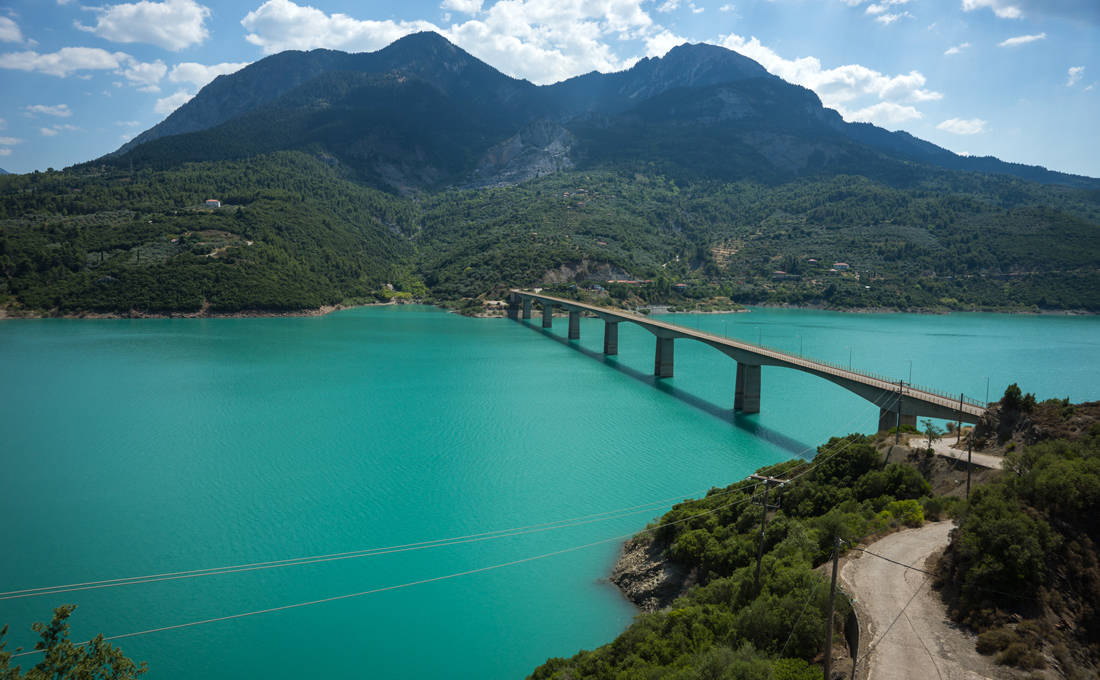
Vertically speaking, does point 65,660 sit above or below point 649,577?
above

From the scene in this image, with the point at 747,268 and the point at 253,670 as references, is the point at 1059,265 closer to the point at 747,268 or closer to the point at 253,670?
the point at 747,268

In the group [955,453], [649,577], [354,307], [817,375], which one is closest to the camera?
[649,577]

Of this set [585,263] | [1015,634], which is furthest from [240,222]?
[1015,634]

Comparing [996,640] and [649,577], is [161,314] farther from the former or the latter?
[996,640]

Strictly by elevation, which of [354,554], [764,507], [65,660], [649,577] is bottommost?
[354,554]

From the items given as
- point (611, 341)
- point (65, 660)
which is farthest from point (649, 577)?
point (611, 341)

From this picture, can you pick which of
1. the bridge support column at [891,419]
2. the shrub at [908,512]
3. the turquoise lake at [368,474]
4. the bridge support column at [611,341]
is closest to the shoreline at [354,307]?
the turquoise lake at [368,474]

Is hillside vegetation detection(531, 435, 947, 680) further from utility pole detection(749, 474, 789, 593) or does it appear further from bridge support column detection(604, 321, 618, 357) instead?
bridge support column detection(604, 321, 618, 357)

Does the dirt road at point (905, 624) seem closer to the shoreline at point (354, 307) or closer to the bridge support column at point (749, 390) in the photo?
the bridge support column at point (749, 390)
